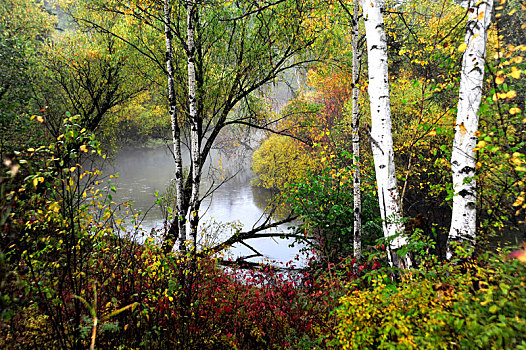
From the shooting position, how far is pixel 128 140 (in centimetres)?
2842

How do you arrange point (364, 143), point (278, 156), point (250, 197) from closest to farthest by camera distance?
point (364, 143)
point (278, 156)
point (250, 197)

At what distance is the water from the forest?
0.52 m

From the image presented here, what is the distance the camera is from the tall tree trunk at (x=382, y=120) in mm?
3568

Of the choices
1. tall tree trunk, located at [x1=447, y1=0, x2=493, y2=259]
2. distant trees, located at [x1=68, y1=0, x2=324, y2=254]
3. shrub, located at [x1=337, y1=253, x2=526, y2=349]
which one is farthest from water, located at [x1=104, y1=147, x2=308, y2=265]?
tall tree trunk, located at [x1=447, y1=0, x2=493, y2=259]

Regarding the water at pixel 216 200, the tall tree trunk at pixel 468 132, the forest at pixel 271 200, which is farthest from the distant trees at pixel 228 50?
the tall tree trunk at pixel 468 132

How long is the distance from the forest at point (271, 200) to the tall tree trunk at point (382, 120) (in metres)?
0.03

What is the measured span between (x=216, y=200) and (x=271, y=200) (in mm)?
14418

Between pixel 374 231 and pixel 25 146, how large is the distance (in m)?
10.3

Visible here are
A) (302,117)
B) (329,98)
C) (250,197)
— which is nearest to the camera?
(302,117)

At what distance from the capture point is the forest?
2504 millimetres

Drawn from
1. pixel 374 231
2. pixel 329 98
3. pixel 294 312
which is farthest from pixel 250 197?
pixel 294 312

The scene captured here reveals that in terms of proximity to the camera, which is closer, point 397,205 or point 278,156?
point 397,205

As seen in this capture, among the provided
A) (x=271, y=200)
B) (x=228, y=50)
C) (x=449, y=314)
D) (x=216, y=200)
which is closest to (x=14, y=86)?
(x=228, y=50)

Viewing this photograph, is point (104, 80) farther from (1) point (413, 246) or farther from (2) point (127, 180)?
(2) point (127, 180)
